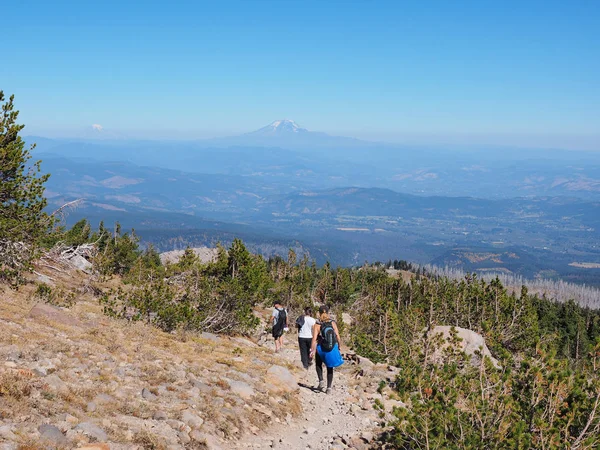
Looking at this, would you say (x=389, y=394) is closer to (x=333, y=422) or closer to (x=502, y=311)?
(x=333, y=422)

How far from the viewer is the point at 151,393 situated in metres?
10.4

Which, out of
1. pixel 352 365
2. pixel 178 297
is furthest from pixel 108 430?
pixel 178 297

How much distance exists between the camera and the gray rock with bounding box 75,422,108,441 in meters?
7.66

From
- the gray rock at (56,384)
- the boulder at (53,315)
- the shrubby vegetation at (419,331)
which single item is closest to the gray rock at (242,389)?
the shrubby vegetation at (419,331)

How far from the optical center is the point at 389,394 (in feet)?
47.0

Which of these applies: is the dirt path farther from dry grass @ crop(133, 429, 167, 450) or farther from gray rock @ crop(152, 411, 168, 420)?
dry grass @ crop(133, 429, 167, 450)

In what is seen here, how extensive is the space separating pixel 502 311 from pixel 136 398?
3371 centimetres

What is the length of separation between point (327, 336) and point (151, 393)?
5080 millimetres

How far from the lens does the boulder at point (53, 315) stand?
47.9 feet

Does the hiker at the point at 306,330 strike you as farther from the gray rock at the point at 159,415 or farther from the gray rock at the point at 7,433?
the gray rock at the point at 7,433

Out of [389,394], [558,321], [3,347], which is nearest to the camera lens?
[3,347]

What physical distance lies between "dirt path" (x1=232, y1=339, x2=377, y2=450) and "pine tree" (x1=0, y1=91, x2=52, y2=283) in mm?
11293

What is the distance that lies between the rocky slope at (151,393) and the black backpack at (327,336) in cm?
162

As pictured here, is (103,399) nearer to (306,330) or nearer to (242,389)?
(242,389)
